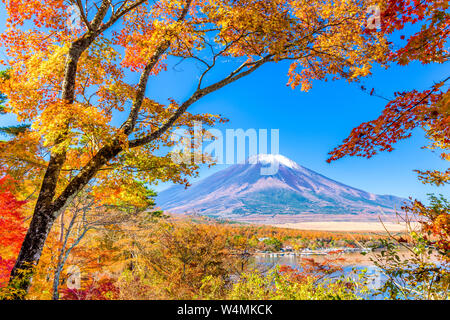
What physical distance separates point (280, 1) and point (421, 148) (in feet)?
17.4

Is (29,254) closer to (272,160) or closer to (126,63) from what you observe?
(126,63)

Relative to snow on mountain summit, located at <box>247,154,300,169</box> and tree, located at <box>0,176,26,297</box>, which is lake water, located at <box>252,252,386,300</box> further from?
snow on mountain summit, located at <box>247,154,300,169</box>

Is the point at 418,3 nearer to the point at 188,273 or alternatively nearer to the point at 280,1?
the point at 280,1

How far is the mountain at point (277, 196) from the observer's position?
114438 millimetres

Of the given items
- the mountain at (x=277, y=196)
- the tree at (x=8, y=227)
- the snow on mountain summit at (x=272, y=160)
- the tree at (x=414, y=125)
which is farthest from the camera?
the snow on mountain summit at (x=272, y=160)

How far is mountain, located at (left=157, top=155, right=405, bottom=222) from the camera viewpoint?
114 m

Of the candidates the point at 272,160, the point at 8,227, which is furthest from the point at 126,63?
the point at 272,160

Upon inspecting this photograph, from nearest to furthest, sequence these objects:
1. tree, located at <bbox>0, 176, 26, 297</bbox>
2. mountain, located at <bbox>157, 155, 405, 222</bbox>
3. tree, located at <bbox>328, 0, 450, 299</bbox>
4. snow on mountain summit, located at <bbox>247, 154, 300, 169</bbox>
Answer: tree, located at <bbox>328, 0, 450, 299</bbox> < tree, located at <bbox>0, 176, 26, 297</bbox> < mountain, located at <bbox>157, 155, 405, 222</bbox> < snow on mountain summit, located at <bbox>247, 154, 300, 169</bbox>

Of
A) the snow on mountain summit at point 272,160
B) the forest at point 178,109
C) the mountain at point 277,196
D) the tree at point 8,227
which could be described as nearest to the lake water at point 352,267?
the forest at point 178,109

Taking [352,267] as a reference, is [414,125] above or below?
above

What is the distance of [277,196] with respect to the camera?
13238 centimetres

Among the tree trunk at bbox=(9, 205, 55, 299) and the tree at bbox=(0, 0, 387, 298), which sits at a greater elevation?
the tree at bbox=(0, 0, 387, 298)

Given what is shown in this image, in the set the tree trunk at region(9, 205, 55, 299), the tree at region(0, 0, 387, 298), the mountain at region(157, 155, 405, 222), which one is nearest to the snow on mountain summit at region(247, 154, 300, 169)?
the mountain at region(157, 155, 405, 222)

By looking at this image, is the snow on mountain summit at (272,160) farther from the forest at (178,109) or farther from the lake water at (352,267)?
the forest at (178,109)
